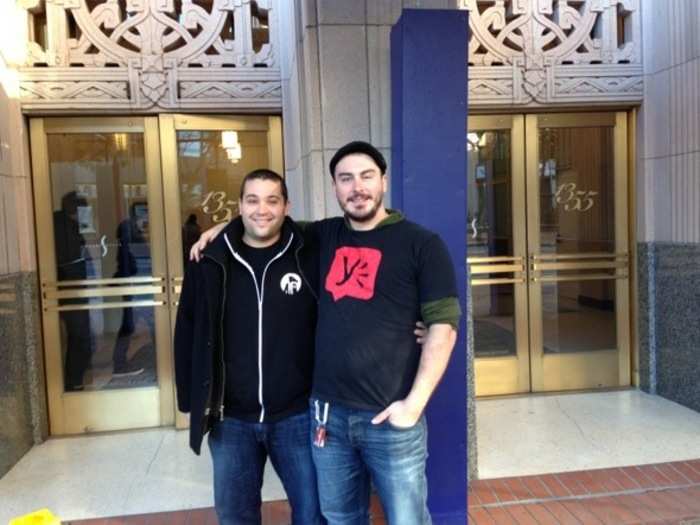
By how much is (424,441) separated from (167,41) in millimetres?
3753

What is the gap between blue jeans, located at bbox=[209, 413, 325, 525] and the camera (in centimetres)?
241

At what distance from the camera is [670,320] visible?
507 centimetres

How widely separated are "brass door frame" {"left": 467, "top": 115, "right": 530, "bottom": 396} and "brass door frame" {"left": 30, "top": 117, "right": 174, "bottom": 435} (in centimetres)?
263

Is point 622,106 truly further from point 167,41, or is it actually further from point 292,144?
point 167,41

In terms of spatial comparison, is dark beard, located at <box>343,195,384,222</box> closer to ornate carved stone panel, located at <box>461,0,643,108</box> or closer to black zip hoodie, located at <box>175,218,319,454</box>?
black zip hoodie, located at <box>175,218,319,454</box>

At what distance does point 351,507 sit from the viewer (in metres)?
2.32

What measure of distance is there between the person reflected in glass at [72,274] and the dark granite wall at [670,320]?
186 inches

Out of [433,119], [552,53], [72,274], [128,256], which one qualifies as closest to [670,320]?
[552,53]

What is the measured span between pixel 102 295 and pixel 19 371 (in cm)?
81

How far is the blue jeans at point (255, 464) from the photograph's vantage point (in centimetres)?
241

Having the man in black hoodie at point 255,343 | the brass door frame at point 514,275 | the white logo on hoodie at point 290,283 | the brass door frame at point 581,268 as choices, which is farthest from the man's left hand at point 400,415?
the brass door frame at point 581,268

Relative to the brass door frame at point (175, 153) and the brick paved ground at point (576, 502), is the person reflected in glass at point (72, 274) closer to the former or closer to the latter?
the brass door frame at point (175, 153)

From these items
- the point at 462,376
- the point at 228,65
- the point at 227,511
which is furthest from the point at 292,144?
the point at 227,511

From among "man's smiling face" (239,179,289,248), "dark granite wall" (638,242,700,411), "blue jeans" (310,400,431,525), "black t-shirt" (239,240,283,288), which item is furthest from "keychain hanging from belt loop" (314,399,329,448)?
"dark granite wall" (638,242,700,411)
